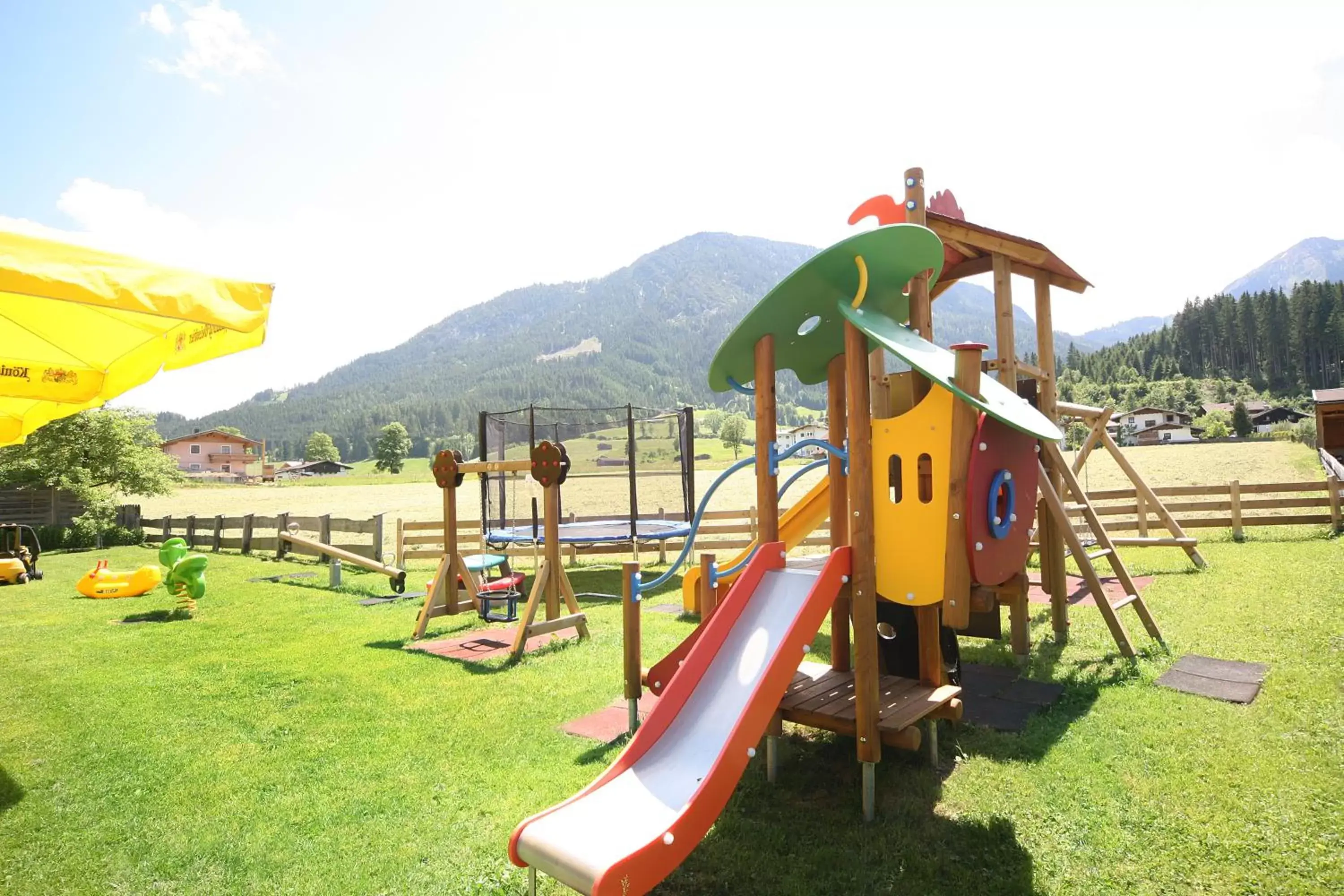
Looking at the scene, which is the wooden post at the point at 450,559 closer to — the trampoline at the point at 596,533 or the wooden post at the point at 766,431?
the trampoline at the point at 596,533

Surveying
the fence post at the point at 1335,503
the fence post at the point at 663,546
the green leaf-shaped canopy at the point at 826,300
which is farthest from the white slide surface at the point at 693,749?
the fence post at the point at 1335,503

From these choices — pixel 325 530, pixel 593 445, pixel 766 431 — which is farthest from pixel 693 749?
pixel 325 530

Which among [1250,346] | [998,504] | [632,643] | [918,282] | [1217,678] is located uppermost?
[1250,346]

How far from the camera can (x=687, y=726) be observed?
336cm

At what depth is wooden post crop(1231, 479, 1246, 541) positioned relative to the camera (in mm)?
11523

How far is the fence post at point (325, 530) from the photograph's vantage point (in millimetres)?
14055

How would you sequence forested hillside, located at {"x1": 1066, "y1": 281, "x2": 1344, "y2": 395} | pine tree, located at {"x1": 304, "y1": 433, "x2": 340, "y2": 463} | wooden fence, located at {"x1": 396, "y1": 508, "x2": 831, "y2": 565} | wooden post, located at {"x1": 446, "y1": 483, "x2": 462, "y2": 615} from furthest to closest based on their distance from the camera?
pine tree, located at {"x1": 304, "y1": 433, "x2": 340, "y2": 463} → forested hillside, located at {"x1": 1066, "y1": 281, "x2": 1344, "y2": 395} → wooden fence, located at {"x1": 396, "y1": 508, "x2": 831, "y2": 565} → wooden post, located at {"x1": 446, "y1": 483, "x2": 462, "y2": 615}

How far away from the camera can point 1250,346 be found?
328ft

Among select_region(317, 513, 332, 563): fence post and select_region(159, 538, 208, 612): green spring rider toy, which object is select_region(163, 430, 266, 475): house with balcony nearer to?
select_region(317, 513, 332, 563): fence post

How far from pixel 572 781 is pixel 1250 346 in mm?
128344

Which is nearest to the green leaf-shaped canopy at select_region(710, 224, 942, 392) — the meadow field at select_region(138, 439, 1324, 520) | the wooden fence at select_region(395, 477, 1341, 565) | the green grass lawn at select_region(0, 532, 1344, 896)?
the green grass lawn at select_region(0, 532, 1344, 896)

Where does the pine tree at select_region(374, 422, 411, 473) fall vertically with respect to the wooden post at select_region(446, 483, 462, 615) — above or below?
above

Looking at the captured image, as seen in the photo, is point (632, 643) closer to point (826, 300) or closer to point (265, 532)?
point (826, 300)

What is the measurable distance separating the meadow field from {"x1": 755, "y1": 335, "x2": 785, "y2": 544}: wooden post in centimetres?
901
